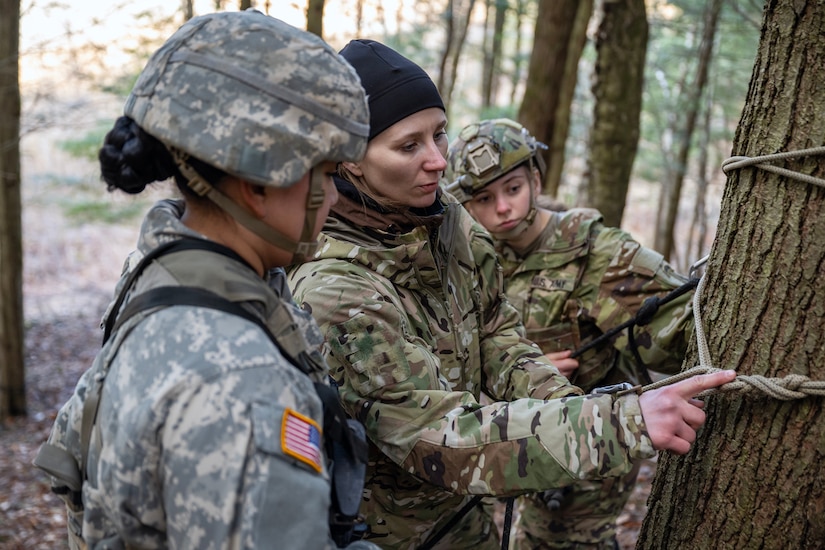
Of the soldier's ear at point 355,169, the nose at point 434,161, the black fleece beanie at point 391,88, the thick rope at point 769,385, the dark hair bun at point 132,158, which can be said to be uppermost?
the black fleece beanie at point 391,88

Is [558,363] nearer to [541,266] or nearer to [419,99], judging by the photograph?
[541,266]

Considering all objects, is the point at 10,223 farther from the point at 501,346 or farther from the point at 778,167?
the point at 778,167

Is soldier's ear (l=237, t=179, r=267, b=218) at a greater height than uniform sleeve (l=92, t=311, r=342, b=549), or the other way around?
soldier's ear (l=237, t=179, r=267, b=218)

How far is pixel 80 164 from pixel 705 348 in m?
21.5

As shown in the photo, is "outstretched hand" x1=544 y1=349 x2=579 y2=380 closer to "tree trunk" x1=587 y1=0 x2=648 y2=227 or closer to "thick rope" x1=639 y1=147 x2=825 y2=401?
"thick rope" x1=639 y1=147 x2=825 y2=401

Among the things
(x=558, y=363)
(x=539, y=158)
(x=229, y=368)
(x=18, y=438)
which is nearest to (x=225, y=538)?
(x=229, y=368)

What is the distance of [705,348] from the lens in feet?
7.20

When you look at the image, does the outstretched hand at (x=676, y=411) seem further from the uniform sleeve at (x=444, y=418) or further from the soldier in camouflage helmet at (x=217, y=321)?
the soldier in camouflage helmet at (x=217, y=321)

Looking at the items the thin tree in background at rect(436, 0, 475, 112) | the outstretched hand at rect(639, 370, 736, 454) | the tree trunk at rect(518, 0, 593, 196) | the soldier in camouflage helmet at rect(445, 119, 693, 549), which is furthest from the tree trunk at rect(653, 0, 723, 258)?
the outstretched hand at rect(639, 370, 736, 454)

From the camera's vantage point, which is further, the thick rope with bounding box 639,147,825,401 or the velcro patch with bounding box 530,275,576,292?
the velcro patch with bounding box 530,275,576,292

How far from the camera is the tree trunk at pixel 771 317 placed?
1.98m

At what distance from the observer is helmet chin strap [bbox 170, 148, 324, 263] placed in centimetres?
153

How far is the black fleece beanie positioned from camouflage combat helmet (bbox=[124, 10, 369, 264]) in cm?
81

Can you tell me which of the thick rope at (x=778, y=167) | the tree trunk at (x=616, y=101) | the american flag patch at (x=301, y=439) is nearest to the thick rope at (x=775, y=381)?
the thick rope at (x=778, y=167)
